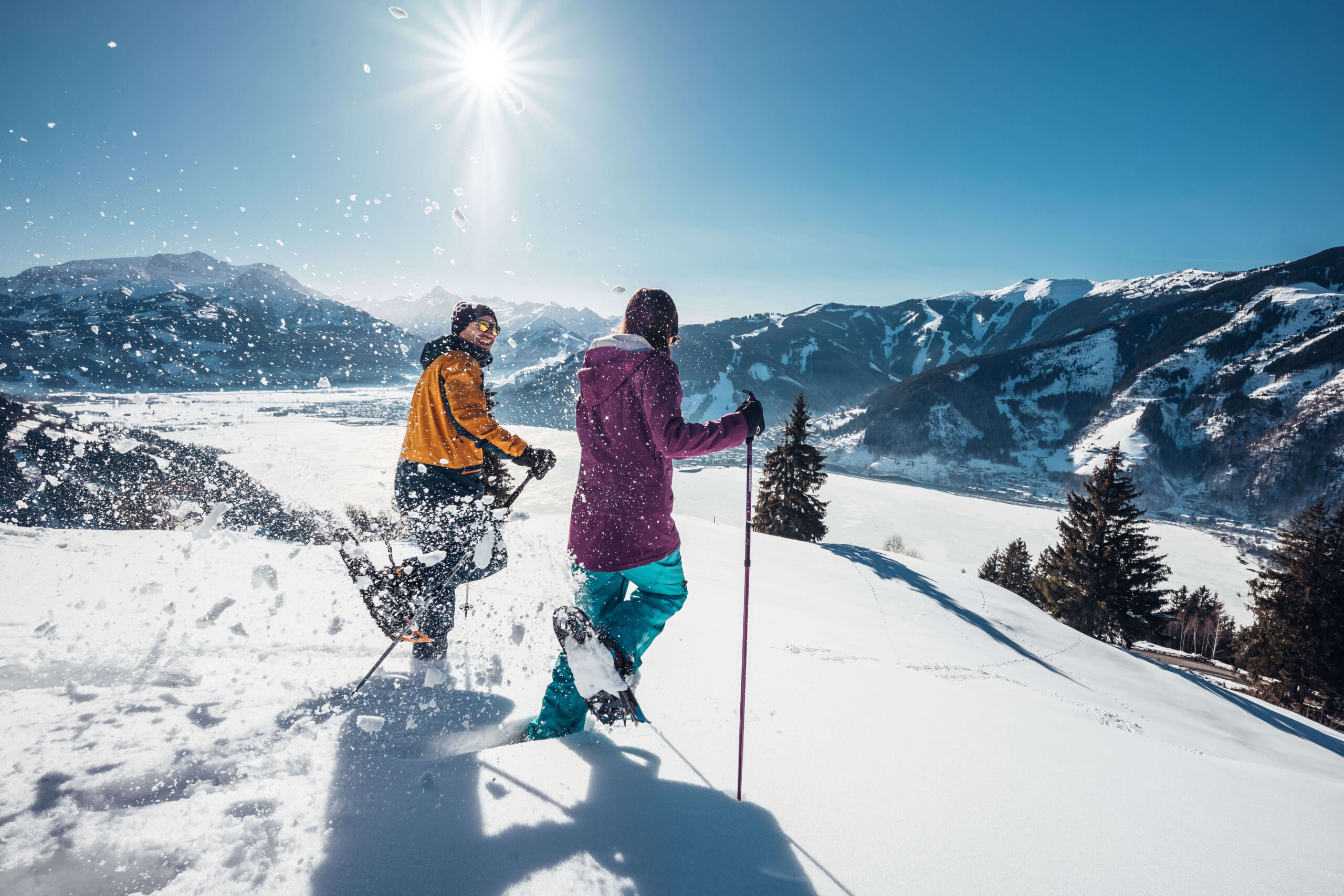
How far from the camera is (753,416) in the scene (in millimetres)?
2570

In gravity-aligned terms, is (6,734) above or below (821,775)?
above

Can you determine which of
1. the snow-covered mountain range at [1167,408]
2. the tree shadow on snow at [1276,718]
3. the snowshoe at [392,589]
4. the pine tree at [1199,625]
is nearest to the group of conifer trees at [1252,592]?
the tree shadow on snow at [1276,718]

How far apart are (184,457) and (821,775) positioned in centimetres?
6575

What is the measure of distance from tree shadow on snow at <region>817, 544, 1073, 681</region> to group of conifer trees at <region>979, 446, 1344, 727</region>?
1725cm

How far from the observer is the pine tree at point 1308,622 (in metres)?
18.3

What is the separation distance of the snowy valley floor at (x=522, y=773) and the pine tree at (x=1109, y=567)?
26.2m

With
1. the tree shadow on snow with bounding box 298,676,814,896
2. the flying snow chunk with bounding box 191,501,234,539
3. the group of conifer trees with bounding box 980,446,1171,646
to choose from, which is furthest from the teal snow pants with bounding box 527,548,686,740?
the group of conifer trees with bounding box 980,446,1171,646

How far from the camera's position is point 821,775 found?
216 centimetres

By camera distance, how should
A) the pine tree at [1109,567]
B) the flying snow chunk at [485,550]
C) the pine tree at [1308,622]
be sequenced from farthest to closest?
the pine tree at [1109,567] < the pine tree at [1308,622] < the flying snow chunk at [485,550]

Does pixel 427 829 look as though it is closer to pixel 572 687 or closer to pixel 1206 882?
Answer: pixel 572 687

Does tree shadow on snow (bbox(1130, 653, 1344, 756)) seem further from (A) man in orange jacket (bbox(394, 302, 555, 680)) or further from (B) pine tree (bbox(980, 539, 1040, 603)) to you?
(B) pine tree (bbox(980, 539, 1040, 603))

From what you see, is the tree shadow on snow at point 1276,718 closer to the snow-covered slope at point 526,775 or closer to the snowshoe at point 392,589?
the snow-covered slope at point 526,775

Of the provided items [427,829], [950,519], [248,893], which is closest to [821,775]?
[427,829]

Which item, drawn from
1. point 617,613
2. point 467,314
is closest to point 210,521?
point 467,314
